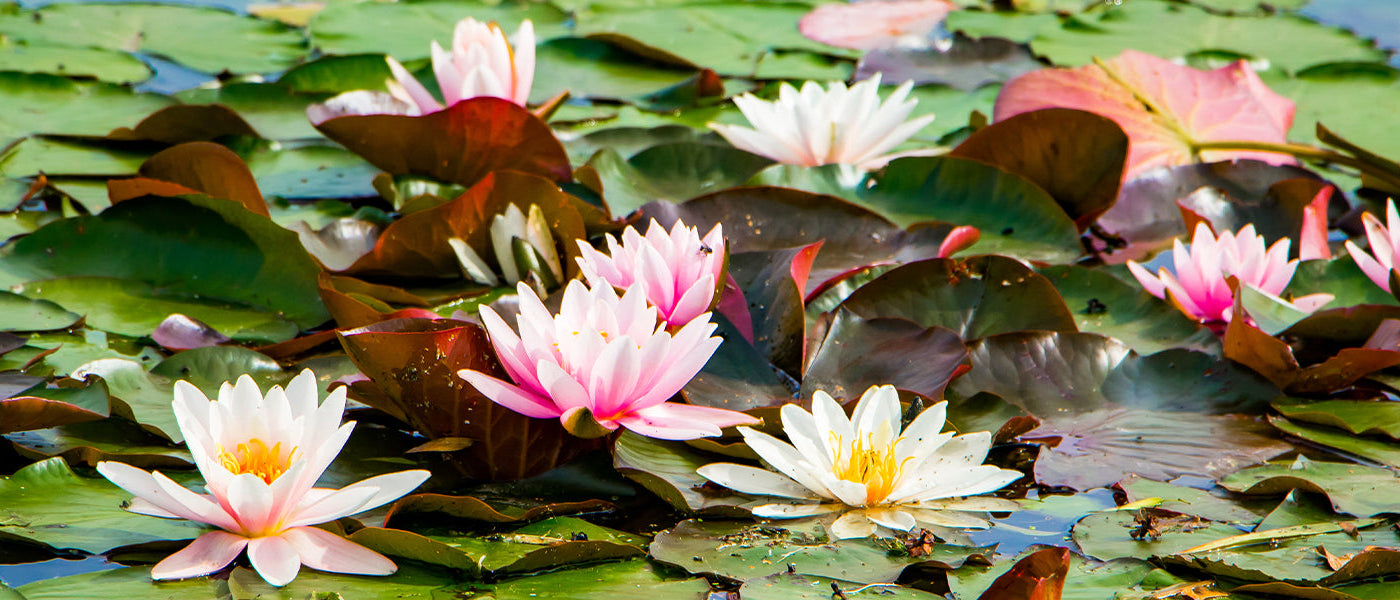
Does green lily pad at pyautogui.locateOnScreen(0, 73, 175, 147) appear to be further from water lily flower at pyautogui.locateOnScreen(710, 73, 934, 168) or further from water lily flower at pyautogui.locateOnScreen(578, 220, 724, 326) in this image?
water lily flower at pyautogui.locateOnScreen(578, 220, 724, 326)

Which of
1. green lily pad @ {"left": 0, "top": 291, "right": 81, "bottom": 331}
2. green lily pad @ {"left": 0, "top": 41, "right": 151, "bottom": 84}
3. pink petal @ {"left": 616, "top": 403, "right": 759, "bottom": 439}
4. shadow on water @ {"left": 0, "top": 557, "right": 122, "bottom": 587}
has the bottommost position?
shadow on water @ {"left": 0, "top": 557, "right": 122, "bottom": 587}

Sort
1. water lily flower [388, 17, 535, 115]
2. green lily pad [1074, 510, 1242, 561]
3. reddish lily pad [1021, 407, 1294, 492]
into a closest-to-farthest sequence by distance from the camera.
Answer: green lily pad [1074, 510, 1242, 561]
reddish lily pad [1021, 407, 1294, 492]
water lily flower [388, 17, 535, 115]

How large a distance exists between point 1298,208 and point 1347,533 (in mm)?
1326

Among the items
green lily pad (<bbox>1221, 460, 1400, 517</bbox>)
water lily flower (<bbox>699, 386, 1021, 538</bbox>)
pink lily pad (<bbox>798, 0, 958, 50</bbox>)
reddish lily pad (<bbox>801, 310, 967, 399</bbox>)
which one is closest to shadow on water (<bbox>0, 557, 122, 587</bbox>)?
water lily flower (<bbox>699, 386, 1021, 538</bbox>)

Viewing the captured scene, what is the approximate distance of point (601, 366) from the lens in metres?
1.56

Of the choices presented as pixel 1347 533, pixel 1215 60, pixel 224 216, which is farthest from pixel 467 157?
pixel 1215 60

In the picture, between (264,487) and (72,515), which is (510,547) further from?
(72,515)

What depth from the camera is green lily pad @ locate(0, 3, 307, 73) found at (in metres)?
3.89

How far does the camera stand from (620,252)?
1828 millimetres

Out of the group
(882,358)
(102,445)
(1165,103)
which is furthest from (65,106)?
(1165,103)

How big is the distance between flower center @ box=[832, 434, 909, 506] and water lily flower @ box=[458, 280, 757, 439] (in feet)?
0.48

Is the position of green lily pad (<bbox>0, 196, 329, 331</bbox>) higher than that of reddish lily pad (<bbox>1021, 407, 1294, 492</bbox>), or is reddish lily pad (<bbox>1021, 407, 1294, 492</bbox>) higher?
green lily pad (<bbox>0, 196, 329, 331</bbox>)

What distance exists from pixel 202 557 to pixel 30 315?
3.29ft

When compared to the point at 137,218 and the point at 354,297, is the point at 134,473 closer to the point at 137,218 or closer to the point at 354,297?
the point at 354,297
